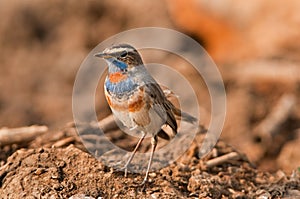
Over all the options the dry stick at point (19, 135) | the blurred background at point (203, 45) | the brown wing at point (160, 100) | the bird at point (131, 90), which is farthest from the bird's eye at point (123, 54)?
the blurred background at point (203, 45)

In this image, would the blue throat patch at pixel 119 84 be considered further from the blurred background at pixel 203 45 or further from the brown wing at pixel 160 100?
the blurred background at pixel 203 45

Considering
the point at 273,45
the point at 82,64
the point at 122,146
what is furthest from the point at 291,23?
the point at 122,146

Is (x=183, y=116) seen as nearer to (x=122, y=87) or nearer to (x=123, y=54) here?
(x=122, y=87)

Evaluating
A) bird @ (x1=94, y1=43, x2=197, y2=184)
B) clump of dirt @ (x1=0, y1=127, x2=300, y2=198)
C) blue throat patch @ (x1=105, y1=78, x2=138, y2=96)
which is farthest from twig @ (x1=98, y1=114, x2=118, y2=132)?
blue throat patch @ (x1=105, y1=78, x2=138, y2=96)

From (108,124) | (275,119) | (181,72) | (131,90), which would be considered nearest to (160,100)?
(131,90)

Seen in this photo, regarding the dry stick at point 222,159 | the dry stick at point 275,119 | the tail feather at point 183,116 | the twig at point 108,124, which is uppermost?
the dry stick at point 275,119

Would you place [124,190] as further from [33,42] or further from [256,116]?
[33,42]
